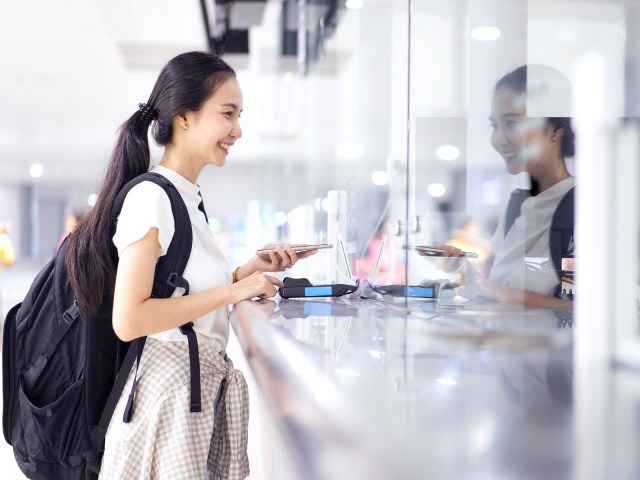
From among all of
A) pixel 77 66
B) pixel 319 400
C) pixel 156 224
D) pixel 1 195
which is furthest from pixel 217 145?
pixel 1 195

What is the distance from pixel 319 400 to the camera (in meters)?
0.59

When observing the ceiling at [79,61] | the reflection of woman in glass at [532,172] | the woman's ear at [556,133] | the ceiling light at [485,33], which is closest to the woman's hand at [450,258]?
the reflection of woman in glass at [532,172]

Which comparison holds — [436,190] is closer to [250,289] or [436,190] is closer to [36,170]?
[250,289]

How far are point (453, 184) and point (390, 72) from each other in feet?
2.29

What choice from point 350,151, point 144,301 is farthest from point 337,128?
point 144,301

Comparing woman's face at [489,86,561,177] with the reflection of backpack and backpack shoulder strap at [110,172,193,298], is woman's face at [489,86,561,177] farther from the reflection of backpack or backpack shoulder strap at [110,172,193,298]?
backpack shoulder strap at [110,172,193,298]

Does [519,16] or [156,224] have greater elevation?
[519,16]

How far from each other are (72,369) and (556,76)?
107 centimetres

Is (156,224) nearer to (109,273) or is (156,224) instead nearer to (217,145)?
(109,273)

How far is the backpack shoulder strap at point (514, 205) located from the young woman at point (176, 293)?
51 centimetres

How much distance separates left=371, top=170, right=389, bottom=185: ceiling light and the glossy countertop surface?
3.27 ft

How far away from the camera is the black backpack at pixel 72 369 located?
1.28 meters

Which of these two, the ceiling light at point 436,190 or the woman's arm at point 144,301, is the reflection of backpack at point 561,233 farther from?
the woman's arm at point 144,301

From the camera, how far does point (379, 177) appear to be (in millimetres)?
2141
